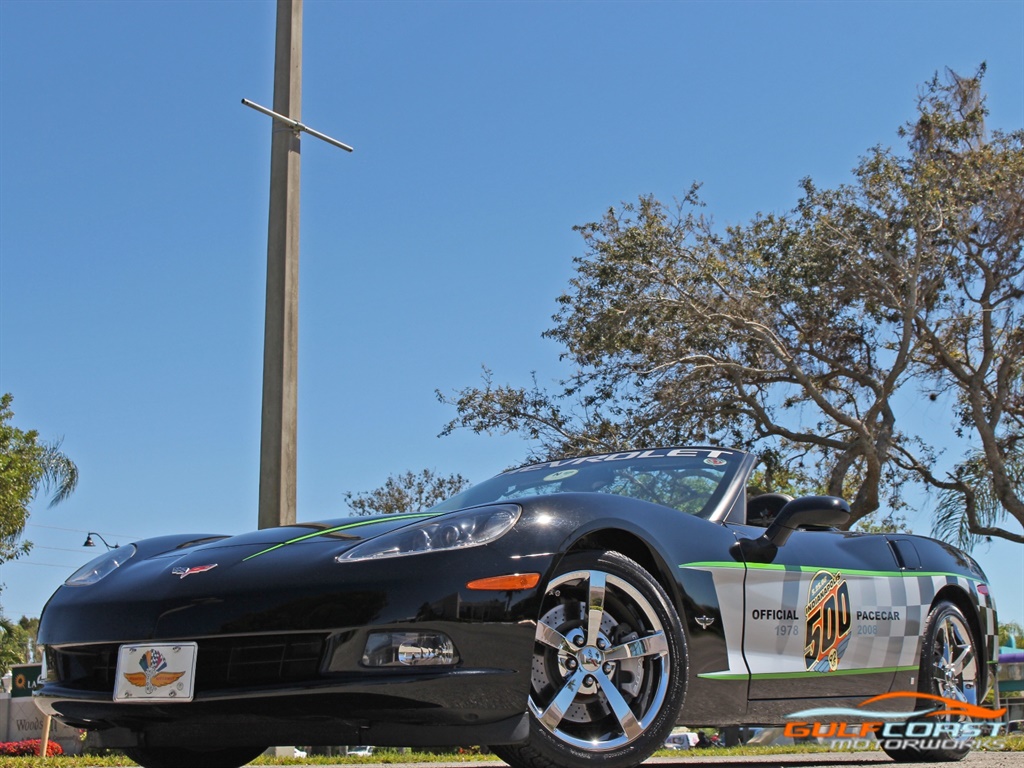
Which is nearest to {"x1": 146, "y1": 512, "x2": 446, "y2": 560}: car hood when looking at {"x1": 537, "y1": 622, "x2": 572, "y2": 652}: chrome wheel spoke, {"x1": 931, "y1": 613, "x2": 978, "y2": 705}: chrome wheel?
{"x1": 537, "y1": 622, "x2": 572, "y2": 652}: chrome wheel spoke

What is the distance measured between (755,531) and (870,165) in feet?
52.0

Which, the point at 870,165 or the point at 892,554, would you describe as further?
A: the point at 870,165

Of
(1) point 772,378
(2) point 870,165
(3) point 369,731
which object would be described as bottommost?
(3) point 369,731

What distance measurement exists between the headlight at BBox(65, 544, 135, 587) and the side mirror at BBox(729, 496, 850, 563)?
2.34 m

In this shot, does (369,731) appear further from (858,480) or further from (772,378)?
(858,480)

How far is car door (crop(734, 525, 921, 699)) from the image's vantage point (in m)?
4.58

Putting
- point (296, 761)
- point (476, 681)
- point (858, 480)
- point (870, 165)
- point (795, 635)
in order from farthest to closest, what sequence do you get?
point (858, 480)
point (870, 165)
point (296, 761)
point (795, 635)
point (476, 681)

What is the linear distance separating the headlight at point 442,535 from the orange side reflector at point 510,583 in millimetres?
139

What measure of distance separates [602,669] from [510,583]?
48 cm

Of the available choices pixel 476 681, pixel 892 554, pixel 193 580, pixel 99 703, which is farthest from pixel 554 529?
pixel 892 554

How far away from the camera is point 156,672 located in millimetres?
3717

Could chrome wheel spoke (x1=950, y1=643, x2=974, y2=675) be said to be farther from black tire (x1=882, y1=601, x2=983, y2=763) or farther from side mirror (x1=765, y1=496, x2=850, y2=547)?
side mirror (x1=765, y1=496, x2=850, y2=547)

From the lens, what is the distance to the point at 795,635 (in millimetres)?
4723

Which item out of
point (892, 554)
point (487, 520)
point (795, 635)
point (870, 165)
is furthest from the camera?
point (870, 165)
